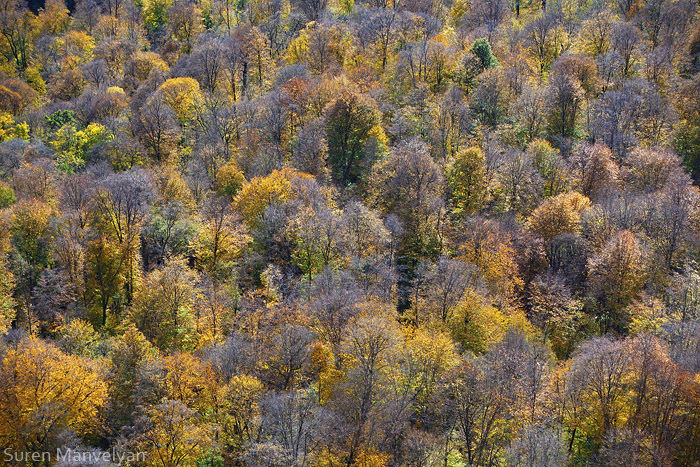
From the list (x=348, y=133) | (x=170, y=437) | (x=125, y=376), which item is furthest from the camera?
(x=348, y=133)

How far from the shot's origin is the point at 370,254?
63031 millimetres

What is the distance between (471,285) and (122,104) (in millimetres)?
72833

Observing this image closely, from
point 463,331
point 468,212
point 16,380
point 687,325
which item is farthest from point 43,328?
point 687,325

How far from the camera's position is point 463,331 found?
56.3 metres

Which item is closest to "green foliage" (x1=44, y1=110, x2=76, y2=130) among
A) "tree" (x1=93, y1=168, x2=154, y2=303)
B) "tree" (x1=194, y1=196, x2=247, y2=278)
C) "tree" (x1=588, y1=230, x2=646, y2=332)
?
"tree" (x1=93, y1=168, x2=154, y2=303)

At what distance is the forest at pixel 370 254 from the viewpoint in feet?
154

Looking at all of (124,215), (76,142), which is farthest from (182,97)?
(124,215)

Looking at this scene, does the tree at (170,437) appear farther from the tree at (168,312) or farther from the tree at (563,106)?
the tree at (563,106)

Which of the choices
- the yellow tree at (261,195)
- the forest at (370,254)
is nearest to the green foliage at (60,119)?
the forest at (370,254)

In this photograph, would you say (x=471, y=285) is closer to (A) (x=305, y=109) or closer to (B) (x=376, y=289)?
(B) (x=376, y=289)

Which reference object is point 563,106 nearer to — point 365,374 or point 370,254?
point 370,254

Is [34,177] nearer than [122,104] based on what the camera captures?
Yes

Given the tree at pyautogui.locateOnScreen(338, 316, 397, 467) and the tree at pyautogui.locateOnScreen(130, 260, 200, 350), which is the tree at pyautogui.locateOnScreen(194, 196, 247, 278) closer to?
the tree at pyautogui.locateOnScreen(130, 260, 200, 350)

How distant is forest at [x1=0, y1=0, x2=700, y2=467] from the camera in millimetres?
46906
